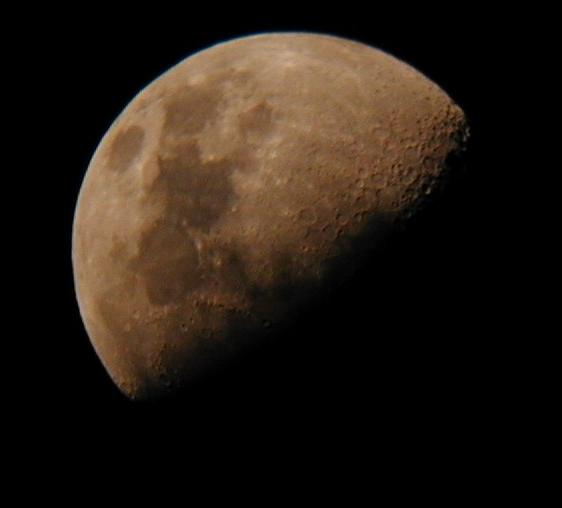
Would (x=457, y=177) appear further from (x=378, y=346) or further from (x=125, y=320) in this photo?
(x=125, y=320)

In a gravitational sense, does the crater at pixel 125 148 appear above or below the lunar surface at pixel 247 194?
above

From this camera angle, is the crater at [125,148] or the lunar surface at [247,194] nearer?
the lunar surface at [247,194]

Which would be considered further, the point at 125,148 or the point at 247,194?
the point at 125,148

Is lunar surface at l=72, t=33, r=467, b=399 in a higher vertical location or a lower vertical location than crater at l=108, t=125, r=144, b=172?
lower

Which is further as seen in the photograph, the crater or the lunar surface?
the crater

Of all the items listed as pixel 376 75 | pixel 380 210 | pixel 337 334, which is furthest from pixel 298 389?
pixel 376 75
